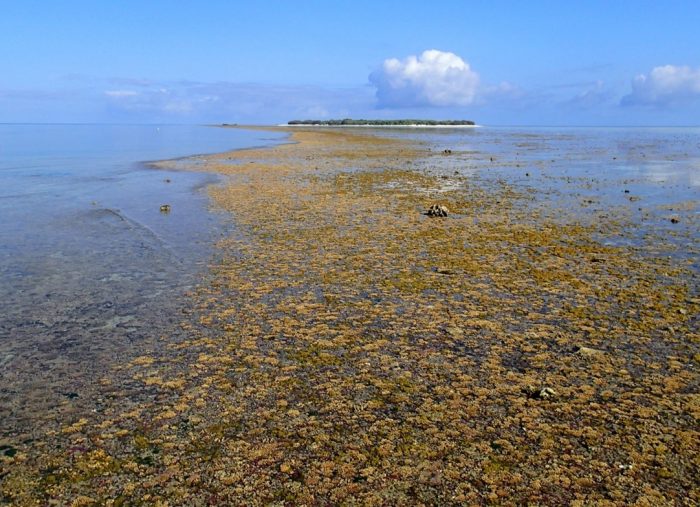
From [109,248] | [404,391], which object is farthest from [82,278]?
[404,391]

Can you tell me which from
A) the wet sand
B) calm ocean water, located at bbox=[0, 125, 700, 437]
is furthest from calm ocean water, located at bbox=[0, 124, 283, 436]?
the wet sand

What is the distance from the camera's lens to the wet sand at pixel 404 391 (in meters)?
5.87

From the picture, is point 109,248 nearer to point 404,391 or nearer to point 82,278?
point 82,278

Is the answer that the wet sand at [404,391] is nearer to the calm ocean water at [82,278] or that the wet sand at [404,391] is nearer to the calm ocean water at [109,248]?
the calm ocean water at [109,248]

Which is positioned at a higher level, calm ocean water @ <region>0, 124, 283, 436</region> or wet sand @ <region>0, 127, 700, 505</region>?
calm ocean water @ <region>0, 124, 283, 436</region>

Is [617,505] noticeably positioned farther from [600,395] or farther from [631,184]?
[631,184]

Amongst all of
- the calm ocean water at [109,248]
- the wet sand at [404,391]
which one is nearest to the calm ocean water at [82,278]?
the calm ocean water at [109,248]

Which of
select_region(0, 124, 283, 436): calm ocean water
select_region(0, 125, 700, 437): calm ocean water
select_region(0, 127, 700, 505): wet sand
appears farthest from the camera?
select_region(0, 125, 700, 437): calm ocean water

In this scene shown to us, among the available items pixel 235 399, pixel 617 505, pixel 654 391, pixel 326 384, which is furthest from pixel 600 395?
pixel 235 399

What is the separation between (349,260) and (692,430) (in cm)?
→ 960

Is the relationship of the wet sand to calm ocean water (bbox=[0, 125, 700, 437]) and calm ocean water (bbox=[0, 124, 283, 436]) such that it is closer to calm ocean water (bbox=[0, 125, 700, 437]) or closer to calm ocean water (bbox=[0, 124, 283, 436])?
calm ocean water (bbox=[0, 125, 700, 437])

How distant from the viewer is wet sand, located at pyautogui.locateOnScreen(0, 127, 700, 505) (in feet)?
19.2

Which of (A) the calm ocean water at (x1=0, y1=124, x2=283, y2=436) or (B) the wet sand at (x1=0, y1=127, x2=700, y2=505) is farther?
(A) the calm ocean water at (x1=0, y1=124, x2=283, y2=436)

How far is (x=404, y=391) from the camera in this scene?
7848 millimetres
